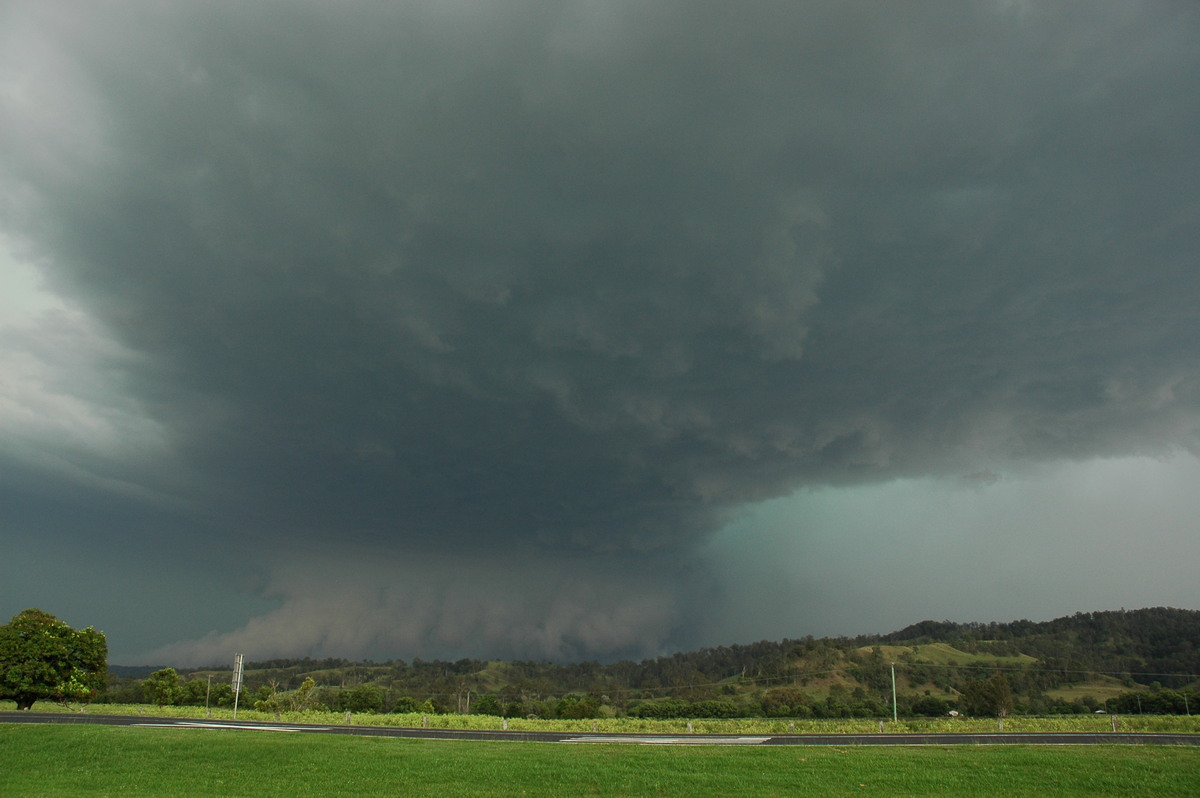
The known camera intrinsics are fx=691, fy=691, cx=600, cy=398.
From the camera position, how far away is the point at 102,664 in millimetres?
69250

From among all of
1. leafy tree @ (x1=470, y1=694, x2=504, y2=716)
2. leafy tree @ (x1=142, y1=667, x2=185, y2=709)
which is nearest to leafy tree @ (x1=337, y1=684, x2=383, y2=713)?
leafy tree @ (x1=470, y1=694, x2=504, y2=716)

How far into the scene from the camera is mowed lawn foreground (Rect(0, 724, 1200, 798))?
25.5 m

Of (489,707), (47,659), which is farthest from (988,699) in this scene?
(47,659)

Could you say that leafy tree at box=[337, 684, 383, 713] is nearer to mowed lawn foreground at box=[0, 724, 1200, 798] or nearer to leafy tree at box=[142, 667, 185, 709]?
leafy tree at box=[142, 667, 185, 709]

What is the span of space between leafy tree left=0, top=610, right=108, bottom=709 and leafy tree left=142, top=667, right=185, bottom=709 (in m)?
43.8

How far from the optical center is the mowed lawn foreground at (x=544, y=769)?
83.8 ft

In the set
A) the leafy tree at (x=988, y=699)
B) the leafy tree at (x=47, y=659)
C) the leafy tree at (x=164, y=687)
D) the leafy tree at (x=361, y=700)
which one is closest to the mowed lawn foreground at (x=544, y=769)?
the leafy tree at (x=47, y=659)

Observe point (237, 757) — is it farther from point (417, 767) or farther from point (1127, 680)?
point (1127, 680)

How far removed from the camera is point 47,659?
64.6m

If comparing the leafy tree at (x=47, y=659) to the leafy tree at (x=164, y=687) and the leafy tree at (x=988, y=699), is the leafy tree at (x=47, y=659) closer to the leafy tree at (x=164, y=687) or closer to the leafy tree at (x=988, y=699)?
the leafy tree at (x=164, y=687)

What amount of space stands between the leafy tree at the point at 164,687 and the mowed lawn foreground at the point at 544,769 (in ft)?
265

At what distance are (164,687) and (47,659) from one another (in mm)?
49649

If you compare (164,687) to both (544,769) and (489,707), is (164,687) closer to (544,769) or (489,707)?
(489,707)

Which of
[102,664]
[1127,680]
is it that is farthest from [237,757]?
[1127,680]
